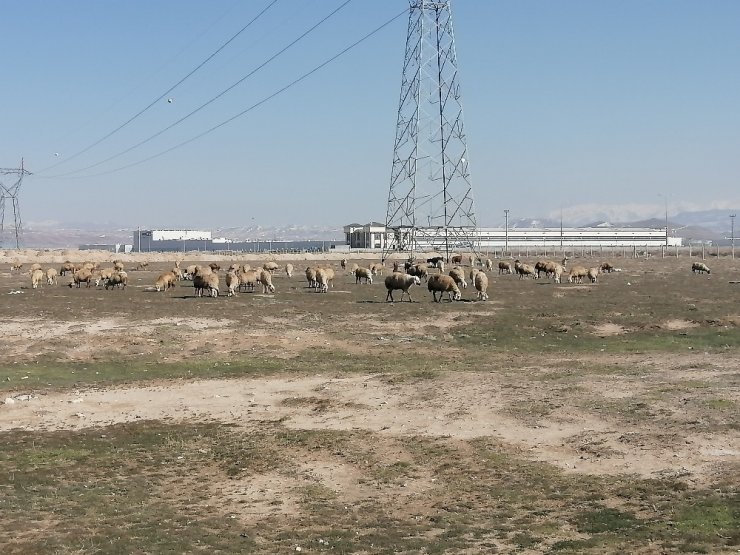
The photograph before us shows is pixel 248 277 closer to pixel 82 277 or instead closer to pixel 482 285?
pixel 82 277

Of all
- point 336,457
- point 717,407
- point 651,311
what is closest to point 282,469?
point 336,457

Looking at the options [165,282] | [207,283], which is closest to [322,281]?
[207,283]

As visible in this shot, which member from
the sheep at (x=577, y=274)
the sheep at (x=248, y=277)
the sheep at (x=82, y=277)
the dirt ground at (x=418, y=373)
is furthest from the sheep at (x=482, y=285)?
the sheep at (x=82, y=277)

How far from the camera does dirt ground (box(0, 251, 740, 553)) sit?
51.9ft

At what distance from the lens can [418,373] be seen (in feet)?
76.2

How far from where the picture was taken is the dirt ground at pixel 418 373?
15.8m

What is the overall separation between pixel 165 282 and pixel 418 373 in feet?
97.8

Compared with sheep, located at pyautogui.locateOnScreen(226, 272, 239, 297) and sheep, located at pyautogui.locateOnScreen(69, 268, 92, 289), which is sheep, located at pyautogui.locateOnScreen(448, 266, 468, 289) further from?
sheep, located at pyautogui.locateOnScreen(69, 268, 92, 289)

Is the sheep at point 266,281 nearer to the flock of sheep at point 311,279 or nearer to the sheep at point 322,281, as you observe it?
the flock of sheep at point 311,279

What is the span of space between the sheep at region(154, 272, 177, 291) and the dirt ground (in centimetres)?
499

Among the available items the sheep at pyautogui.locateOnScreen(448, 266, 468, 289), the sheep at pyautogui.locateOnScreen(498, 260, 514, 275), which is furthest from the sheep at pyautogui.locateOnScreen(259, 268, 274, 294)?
the sheep at pyautogui.locateOnScreen(498, 260, 514, 275)

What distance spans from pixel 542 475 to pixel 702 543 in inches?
143

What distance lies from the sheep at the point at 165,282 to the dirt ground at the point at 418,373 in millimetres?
4990

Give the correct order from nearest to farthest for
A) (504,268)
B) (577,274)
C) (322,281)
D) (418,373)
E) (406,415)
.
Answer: (406,415) → (418,373) → (322,281) → (577,274) → (504,268)
